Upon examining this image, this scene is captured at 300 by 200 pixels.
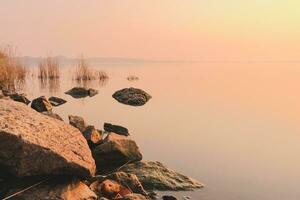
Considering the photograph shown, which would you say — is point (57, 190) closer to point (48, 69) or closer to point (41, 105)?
point (41, 105)

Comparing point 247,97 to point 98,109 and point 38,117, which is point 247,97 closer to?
point 98,109

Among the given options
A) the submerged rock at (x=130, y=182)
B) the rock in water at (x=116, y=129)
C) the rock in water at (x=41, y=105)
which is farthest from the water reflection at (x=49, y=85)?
the submerged rock at (x=130, y=182)

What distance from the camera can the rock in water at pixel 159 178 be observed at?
8.05 m

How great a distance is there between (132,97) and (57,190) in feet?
50.2

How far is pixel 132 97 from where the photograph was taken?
847 inches

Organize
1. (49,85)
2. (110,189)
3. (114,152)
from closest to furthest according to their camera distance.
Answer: (110,189) → (114,152) → (49,85)

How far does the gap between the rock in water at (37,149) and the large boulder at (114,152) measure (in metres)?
1.38

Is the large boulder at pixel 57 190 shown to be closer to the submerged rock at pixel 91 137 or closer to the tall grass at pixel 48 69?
the submerged rock at pixel 91 137

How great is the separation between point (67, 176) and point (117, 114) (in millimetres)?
10927

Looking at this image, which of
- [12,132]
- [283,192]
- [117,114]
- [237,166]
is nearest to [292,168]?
[237,166]

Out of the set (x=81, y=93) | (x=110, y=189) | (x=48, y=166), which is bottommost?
(x=110, y=189)

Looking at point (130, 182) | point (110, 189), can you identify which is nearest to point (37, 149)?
point (110, 189)

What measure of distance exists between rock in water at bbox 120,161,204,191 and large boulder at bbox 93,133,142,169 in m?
0.17

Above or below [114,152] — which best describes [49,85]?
above
